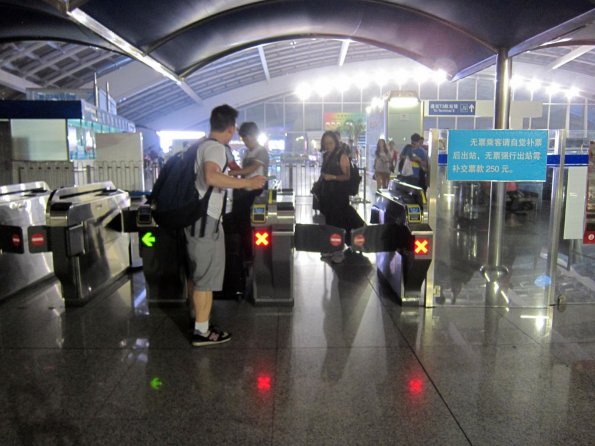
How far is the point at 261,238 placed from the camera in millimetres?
4910

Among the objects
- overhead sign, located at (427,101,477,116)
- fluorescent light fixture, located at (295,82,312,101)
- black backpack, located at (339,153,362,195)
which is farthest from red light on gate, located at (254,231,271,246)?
fluorescent light fixture, located at (295,82,312,101)

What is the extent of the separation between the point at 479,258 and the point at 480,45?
2.91 m

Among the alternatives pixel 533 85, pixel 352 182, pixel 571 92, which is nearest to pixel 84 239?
pixel 352 182

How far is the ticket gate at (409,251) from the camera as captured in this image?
4.70 meters

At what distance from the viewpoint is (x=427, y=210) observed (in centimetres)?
484

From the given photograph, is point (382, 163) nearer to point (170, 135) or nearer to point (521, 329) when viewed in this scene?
point (521, 329)

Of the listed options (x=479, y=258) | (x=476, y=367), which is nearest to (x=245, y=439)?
(x=476, y=367)

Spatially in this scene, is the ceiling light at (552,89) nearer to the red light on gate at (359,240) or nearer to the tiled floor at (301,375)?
the tiled floor at (301,375)

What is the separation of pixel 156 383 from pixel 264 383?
2.34 feet

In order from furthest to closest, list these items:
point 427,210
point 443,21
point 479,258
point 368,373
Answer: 1. point 479,258
2. point 443,21
3. point 427,210
4. point 368,373

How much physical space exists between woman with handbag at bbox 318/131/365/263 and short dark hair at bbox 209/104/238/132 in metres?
2.89

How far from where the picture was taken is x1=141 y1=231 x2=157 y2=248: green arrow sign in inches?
199

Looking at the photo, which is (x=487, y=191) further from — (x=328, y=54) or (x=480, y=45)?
(x=328, y=54)

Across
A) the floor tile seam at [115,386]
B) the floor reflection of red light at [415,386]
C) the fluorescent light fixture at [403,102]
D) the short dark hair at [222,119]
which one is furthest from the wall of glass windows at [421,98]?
the floor tile seam at [115,386]
